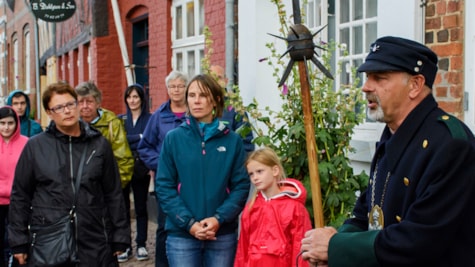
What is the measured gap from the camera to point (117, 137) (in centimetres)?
694

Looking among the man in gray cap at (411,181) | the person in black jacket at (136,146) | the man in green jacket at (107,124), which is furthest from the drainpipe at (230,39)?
the man in gray cap at (411,181)

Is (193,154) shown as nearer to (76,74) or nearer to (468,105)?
(468,105)

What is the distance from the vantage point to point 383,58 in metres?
2.62

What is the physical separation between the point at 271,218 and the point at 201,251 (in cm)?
58

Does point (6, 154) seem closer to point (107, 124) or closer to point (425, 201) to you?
point (107, 124)

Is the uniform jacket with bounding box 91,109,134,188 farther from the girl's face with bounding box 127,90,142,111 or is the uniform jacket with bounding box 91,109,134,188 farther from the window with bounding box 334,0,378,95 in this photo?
the window with bounding box 334,0,378,95

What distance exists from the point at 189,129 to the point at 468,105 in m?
1.81

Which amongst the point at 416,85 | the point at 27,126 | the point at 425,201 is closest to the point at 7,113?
the point at 27,126

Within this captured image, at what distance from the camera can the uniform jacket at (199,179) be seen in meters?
4.73

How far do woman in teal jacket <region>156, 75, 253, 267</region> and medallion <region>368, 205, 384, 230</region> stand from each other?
2.01 m

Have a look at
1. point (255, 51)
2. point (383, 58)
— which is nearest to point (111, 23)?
point (255, 51)

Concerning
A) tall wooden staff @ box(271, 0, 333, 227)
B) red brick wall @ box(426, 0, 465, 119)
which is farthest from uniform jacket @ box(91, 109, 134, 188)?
tall wooden staff @ box(271, 0, 333, 227)

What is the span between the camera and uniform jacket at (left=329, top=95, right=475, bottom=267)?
237cm

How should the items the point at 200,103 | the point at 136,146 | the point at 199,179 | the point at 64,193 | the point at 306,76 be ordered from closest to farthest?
the point at 306,76 → the point at 64,193 → the point at 199,179 → the point at 200,103 → the point at 136,146
